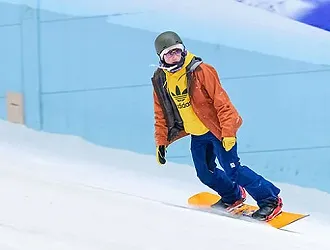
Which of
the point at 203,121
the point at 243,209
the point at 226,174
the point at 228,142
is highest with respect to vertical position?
the point at 203,121

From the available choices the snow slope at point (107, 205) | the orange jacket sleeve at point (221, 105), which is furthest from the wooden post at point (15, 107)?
the orange jacket sleeve at point (221, 105)

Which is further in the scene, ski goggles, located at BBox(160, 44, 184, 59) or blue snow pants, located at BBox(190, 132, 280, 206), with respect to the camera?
blue snow pants, located at BBox(190, 132, 280, 206)

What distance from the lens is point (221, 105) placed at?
4.29 meters

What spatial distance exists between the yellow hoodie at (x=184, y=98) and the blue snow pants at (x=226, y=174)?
0.06m

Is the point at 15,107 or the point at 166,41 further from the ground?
the point at 166,41

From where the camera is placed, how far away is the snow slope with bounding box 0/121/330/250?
11.9 feet

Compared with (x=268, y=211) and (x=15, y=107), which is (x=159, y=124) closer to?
(x=268, y=211)

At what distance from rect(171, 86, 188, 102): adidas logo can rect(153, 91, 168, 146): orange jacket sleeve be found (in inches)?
6.5

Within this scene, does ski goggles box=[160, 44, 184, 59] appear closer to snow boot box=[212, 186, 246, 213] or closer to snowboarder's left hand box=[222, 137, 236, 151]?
snowboarder's left hand box=[222, 137, 236, 151]

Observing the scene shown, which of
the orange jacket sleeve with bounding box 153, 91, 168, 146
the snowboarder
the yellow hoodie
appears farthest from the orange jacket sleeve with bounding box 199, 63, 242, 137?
the orange jacket sleeve with bounding box 153, 91, 168, 146

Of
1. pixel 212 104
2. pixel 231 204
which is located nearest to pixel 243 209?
pixel 231 204

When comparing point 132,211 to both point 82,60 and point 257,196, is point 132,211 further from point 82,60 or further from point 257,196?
point 82,60

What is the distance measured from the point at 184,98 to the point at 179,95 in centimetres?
4

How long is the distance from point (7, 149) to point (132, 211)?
2415 millimetres
